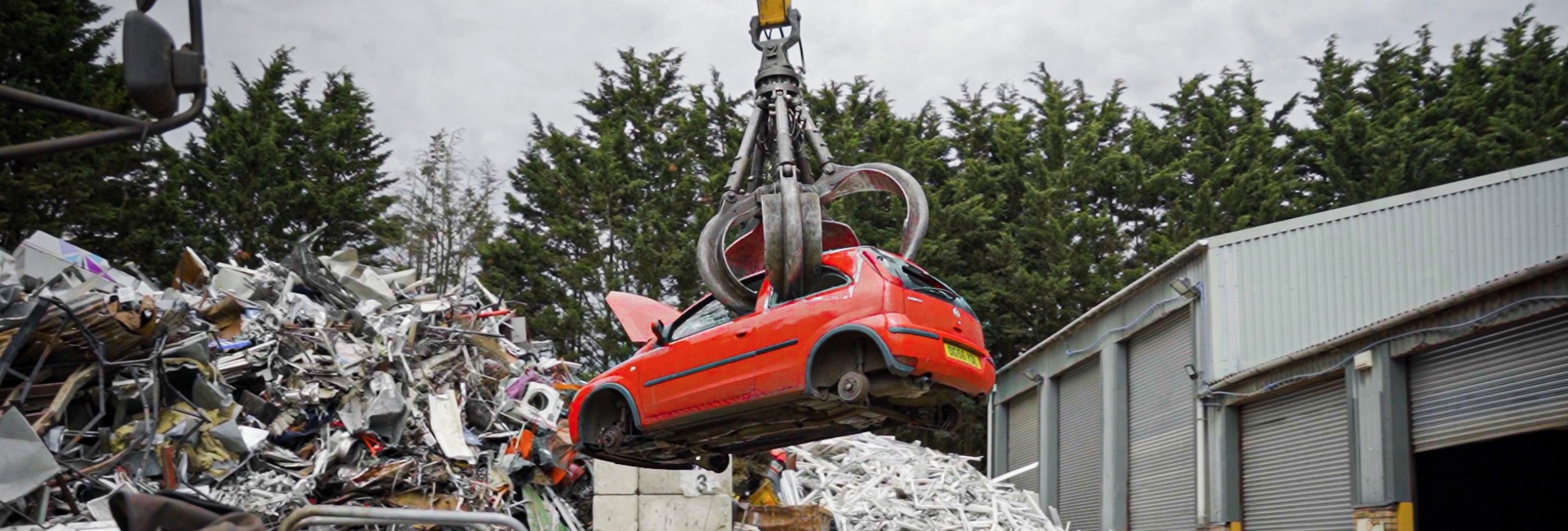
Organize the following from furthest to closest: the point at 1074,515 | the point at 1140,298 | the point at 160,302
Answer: the point at 1074,515 → the point at 1140,298 → the point at 160,302

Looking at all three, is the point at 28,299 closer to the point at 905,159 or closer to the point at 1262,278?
the point at 1262,278

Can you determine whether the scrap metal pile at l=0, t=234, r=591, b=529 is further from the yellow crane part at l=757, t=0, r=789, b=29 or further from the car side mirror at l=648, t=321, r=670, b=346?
the yellow crane part at l=757, t=0, r=789, b=29

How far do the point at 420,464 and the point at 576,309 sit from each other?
17672 millimetres

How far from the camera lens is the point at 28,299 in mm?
14672

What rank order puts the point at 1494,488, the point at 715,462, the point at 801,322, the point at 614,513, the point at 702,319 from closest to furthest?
the point at 801,322 < the point at 702,319 < the point at 715,462 < the point at 614,513 < the point at 1494,488

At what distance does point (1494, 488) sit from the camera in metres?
18.1

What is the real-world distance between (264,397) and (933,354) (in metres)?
10.6

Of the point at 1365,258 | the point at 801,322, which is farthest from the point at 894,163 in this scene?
the point at 801,322

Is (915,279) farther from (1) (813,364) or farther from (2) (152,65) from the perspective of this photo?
(2) (152,65)

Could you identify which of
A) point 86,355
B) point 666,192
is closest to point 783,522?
point 86,355

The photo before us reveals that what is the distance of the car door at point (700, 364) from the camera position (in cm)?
969

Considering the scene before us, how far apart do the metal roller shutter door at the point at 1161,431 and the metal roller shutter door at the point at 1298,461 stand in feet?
4.10

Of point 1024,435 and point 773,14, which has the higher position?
point 773,14

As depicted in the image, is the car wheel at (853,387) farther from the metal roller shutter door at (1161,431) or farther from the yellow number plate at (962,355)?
the metal roller shutter door at (1161,431)
